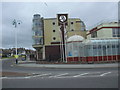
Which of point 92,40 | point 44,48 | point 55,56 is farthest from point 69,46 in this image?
point 44,48

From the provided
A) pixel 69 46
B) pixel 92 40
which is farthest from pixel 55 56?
pixel 92 40

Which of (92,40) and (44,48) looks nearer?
(92,40)

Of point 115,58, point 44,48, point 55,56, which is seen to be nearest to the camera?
point 115,58

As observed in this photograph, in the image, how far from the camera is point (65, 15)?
2247 inches

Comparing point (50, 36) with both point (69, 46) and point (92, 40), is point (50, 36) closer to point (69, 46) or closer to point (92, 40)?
point (69, 46)

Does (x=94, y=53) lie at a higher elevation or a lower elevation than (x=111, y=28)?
lower

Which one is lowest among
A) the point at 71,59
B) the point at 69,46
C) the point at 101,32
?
the point at 71,59

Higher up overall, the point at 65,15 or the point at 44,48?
the point at 65,15

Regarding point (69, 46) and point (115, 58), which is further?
point (69, 46)

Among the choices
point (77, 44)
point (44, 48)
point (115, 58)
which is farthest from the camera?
point (44, 48)

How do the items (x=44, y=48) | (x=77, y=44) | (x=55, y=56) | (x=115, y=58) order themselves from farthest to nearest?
(x=44, y=48) → (x=55, y=56) → (x=77, y=44) → (x=115, y=58)

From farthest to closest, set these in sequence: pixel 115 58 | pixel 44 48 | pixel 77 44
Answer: pixel 44 48
pixel 77 44
pixel 115 58

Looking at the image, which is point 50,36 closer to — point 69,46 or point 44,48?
point 44,48

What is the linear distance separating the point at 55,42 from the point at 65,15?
884cm
